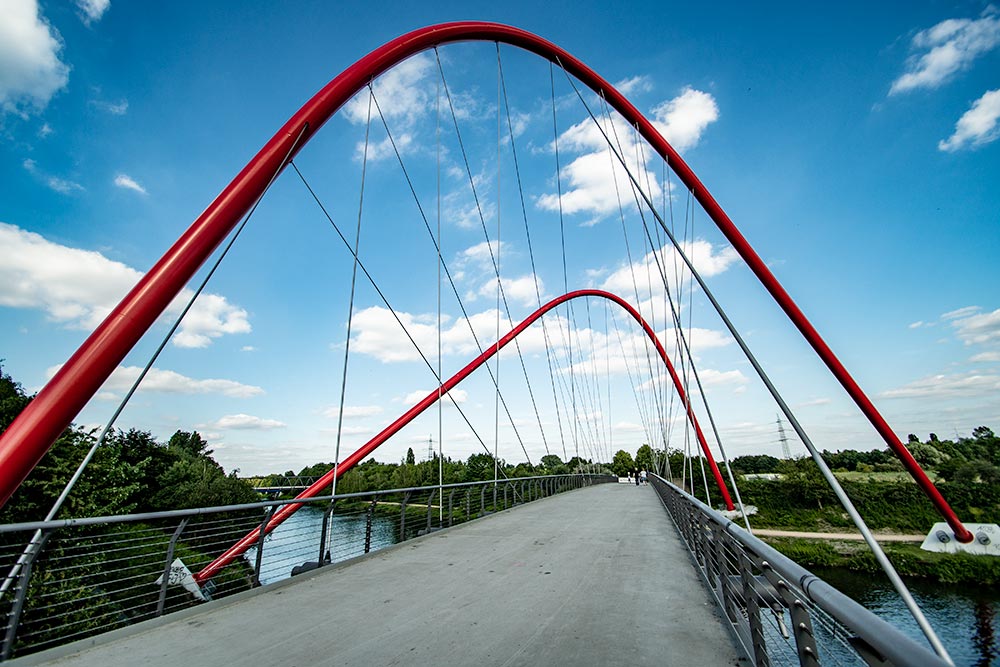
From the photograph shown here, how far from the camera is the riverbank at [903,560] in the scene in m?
26.1

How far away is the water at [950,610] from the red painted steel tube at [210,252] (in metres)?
12.5

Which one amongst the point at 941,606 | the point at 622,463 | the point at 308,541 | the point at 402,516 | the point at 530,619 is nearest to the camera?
the point at 530,619

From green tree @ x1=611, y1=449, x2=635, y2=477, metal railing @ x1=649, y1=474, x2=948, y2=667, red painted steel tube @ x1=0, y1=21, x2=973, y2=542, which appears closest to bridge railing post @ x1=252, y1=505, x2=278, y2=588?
red painted steel tube @ x1=0, y1=21, x2=973, y2=542

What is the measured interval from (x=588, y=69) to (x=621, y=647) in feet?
49.0

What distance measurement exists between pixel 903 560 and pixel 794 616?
36.9 m

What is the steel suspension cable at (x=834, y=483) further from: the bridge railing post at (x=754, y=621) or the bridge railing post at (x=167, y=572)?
the bridge railing post at (x=167, y=572)

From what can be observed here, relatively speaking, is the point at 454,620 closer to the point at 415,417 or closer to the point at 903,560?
the point at 415,417

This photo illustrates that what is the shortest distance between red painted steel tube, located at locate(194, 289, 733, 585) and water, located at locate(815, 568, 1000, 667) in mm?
9038

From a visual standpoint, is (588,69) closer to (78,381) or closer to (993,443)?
(78,381)

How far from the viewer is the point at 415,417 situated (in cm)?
1908

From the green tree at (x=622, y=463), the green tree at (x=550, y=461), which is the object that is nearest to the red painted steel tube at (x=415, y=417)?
the green tree at (x=550, y=461)

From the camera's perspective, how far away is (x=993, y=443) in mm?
57156

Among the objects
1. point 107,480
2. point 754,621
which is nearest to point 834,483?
point 754,621

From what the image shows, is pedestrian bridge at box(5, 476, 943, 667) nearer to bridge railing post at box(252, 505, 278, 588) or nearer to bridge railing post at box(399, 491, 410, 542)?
bridge railing post at box(252, 505, 278, 588)
